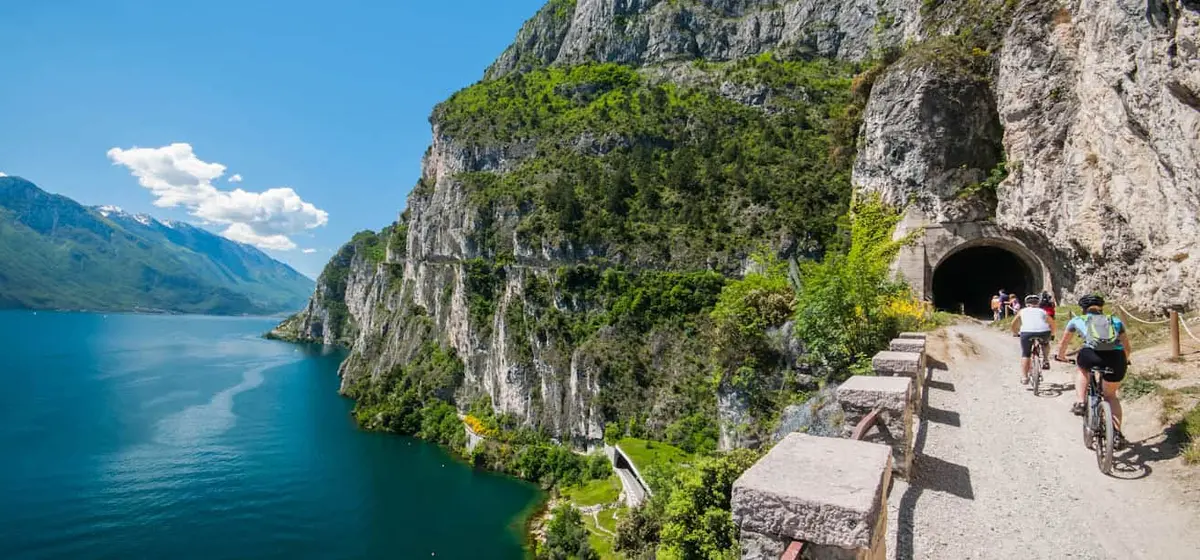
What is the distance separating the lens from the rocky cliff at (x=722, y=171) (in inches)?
645

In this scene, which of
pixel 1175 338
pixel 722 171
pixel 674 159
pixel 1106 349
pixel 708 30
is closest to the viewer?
pixel 1106 349

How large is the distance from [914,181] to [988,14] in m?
8.46

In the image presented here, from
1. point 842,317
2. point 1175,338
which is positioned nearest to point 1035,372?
point 1175,338

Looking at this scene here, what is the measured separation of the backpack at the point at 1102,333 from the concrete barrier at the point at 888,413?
2.45m

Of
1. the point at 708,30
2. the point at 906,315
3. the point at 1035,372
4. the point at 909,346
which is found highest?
the point at 708,30

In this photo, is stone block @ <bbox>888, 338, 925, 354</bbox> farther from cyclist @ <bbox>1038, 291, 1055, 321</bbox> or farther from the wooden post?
cyclist @ <bbox>1038, 291, 1055, 321</bbox>

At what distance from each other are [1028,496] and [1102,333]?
2.30 meters

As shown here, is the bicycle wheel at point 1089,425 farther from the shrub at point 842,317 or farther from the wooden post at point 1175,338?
the wooden post at point 1175,338

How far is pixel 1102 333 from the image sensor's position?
6.30 m

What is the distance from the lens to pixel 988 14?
24.8m

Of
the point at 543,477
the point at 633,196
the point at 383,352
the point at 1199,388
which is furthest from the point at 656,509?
the point at 383,352

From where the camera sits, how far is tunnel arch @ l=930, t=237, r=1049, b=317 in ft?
81.2

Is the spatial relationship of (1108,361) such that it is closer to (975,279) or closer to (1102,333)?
(1102,333)

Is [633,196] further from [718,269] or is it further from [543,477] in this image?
[543,477]
